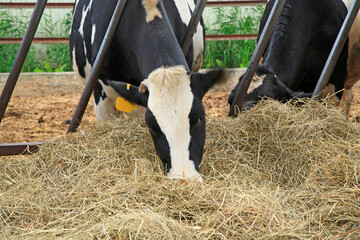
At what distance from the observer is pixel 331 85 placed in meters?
4.47

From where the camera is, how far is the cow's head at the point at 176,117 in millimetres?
2559

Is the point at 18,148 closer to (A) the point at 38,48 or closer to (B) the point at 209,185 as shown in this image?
(B) the point at 209,185

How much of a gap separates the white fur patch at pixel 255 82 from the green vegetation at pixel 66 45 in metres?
4.26

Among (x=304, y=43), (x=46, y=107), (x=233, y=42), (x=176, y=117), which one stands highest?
(x=176, y=117)

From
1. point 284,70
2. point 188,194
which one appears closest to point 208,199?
point 188,194

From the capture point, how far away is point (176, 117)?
258 cm

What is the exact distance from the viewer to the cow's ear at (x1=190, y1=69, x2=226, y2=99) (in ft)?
9.12

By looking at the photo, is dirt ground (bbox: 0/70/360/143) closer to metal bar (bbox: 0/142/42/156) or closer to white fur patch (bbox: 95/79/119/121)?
white fur patch (bbox: 95/79/119/121)

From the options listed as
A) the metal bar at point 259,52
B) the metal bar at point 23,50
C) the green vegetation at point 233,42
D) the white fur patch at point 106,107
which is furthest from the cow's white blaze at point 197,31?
the green vegetation at point 233,42

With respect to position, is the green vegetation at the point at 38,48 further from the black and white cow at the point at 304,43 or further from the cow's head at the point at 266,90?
the cow's head at the point at 266,90

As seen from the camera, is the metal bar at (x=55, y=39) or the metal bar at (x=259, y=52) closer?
the metal bar at (x=259, y=52)

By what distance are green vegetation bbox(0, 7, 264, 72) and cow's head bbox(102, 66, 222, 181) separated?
17.3 ft

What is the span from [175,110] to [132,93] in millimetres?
397

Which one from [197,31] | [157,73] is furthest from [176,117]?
[197,31]
